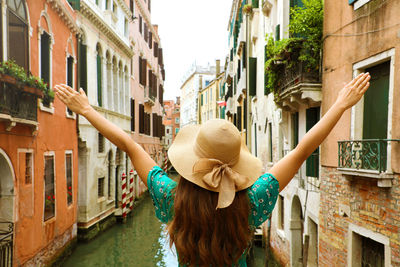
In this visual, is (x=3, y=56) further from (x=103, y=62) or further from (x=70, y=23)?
(x=103, y=62)

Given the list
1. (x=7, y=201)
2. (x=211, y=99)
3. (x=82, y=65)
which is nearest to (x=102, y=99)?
(x=82, y=65)

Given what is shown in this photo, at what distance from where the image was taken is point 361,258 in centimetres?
507

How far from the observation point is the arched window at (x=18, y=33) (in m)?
5.57

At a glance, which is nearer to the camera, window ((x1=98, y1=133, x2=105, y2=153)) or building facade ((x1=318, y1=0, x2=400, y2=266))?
building facade ((x1=318, y1=0, x2=400, y2=266))

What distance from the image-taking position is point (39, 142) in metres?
7.02

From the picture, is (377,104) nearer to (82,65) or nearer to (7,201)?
(7,201)

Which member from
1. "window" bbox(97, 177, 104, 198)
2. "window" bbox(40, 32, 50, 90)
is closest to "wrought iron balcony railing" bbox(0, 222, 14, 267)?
"window" bbox(40, 32, 50, 90)

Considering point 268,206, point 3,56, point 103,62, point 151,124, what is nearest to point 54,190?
point 3,56

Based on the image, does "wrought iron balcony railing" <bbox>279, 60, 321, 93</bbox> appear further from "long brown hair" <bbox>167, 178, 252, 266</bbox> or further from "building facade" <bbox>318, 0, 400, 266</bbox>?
"long brown hair" <bbox>167, 178, 252, 266</bbox>

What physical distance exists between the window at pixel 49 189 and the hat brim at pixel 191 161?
263 inches

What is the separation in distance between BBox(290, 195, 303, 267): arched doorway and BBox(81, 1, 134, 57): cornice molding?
765 cm

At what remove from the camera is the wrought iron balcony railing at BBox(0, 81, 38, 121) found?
5.15 metres

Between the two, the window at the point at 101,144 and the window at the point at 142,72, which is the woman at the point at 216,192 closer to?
the window at the point at 101,144

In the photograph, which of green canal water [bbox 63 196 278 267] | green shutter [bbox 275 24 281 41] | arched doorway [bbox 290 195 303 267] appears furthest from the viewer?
green canal water [bbox 63 196 278 267]
